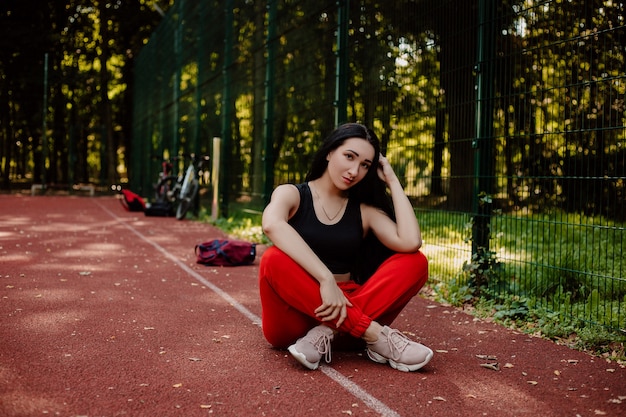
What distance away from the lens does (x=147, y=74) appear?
2462 centimetres

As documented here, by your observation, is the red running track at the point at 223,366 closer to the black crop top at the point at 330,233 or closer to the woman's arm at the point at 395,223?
the black crop top at the point at 330,233

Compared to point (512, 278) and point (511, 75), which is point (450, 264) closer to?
point (512, 278)

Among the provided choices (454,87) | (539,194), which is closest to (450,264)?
(539,194)

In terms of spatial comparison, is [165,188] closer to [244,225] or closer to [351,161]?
[244,225]

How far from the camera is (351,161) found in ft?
11.7

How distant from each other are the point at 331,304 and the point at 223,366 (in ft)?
2.28

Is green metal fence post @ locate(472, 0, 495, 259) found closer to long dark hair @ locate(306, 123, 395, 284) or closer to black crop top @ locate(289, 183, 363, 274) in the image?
long dark hair @ locate(306, 123, 395, 284)

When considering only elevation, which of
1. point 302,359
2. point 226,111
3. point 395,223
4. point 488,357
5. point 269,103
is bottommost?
point 488,357

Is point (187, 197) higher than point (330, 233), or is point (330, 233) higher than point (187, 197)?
point (330, 233)

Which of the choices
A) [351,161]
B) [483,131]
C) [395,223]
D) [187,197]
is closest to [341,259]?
[395,223]

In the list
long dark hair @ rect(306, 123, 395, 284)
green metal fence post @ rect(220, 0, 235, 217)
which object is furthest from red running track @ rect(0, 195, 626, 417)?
green metal fence post @ rect(220, 0, 235, 217)

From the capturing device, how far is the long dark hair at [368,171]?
363 cm

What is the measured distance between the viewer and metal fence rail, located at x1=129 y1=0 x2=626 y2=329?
Result: 430cm

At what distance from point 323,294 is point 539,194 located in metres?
2.40
